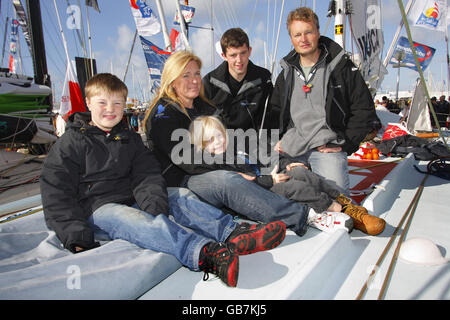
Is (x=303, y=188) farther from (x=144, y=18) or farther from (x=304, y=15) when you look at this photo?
(x=144, y=18)

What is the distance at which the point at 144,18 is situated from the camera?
764cm

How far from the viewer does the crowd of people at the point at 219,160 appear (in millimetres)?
1764

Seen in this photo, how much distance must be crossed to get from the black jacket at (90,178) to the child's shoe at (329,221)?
3.48ft

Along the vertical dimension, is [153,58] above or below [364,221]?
above

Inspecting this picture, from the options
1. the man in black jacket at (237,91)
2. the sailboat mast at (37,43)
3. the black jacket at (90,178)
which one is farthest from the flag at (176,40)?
the black jacket at (90,178)

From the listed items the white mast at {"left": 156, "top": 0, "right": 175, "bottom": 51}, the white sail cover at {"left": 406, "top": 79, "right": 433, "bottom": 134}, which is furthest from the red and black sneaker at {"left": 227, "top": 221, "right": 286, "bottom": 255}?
the white sail cover at {"left": 406, "top": 79, "right": 433, "bottom": 134}

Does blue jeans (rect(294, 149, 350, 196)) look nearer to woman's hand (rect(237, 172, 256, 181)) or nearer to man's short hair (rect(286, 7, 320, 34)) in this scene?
woman's hand (rect(237, 172, 256, 181))

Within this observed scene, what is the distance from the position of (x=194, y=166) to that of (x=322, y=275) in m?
1.21

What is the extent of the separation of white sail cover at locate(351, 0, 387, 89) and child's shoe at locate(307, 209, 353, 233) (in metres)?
4.97

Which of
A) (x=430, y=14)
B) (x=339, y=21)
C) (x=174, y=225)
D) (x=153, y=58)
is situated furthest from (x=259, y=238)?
(x=153, y=58)

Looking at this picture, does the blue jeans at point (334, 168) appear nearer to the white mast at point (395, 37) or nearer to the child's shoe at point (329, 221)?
the child's shoe at point (329, 221)

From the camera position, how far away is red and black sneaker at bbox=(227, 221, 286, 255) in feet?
5.68

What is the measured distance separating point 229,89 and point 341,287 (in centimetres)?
226
